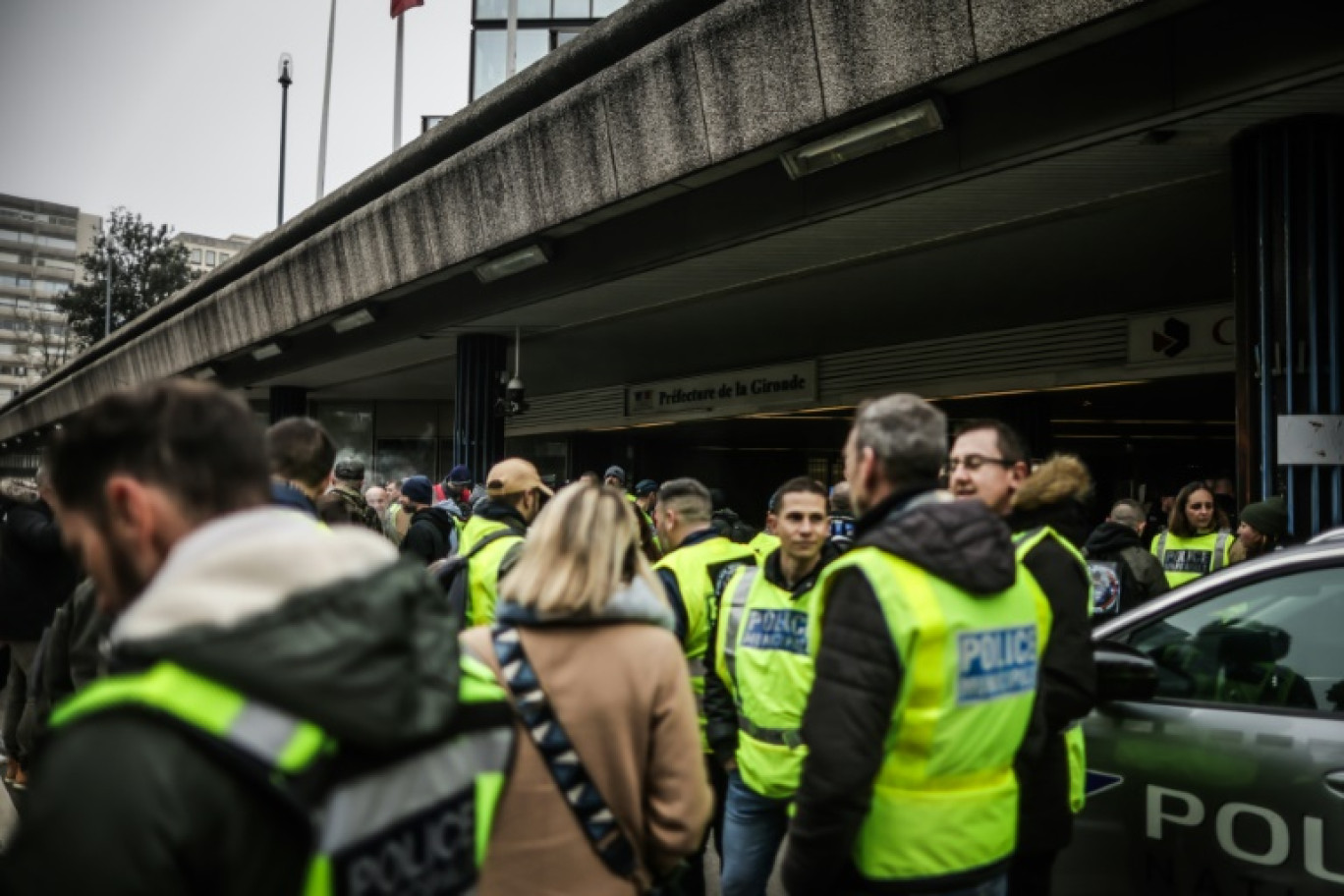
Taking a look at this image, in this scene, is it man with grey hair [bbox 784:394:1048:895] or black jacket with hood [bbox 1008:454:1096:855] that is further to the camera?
black jacket with hood [bbox 1008:454:1096:855]

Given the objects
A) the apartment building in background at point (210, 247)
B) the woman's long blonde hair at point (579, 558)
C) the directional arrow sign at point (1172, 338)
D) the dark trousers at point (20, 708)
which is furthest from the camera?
the apartment building in background at point (210, 247)

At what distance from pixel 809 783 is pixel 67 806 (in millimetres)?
1530

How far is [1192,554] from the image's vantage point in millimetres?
7562

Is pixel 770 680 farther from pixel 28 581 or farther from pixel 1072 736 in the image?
pixel 28 581

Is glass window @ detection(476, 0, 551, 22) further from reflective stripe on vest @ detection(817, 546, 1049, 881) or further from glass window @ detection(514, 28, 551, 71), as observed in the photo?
reflective stripe on vest @ detection(817, 546, 1049, 881)

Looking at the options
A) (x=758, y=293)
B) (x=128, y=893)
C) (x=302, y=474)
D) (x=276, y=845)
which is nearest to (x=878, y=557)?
(x=276, y=845)

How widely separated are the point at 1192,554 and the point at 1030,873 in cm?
545

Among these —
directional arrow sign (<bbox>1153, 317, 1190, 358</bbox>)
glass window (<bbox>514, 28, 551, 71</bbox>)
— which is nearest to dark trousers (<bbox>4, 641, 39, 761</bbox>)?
directional arrow sign (<bbox>1153, 317, 1190, 358</bbox>)

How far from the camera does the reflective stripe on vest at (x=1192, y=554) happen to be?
7.34 m

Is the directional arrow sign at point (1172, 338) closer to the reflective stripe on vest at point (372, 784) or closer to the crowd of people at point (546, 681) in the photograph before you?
the crowd of people at point (546, 681)

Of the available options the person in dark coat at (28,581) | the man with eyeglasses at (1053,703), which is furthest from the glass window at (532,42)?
the man with eyeglasses at (1053,703)

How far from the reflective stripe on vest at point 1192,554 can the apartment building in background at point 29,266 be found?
130 m

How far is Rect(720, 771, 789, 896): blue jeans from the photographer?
11.7ft

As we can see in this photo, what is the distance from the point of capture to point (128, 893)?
3.44ft
